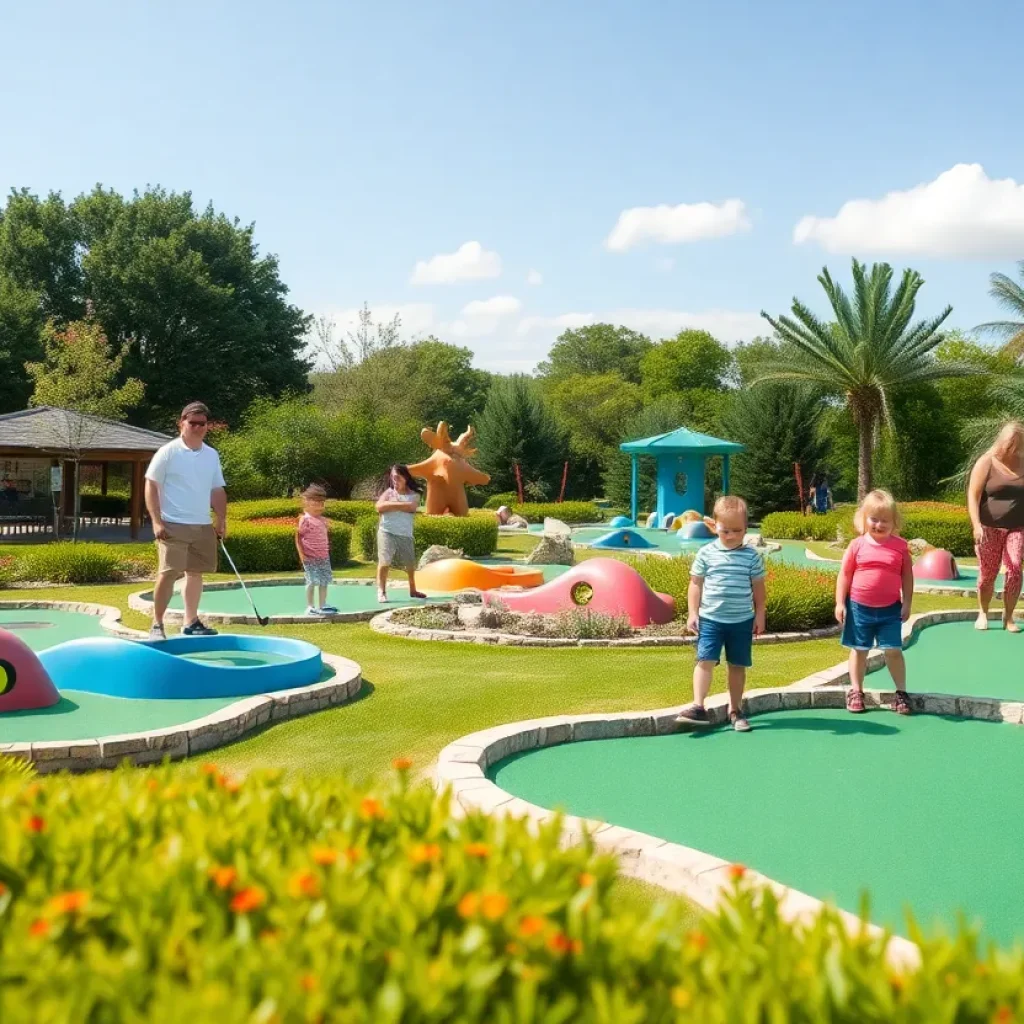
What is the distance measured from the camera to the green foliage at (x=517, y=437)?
133 ft

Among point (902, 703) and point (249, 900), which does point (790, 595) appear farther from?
point (249, 900)

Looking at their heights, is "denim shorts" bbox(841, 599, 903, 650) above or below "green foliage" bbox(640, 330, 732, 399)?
below

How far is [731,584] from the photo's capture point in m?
6.40

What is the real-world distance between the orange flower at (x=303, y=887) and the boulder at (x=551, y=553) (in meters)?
16.3

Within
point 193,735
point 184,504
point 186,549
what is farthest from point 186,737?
point 184,504

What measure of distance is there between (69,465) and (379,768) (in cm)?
3123

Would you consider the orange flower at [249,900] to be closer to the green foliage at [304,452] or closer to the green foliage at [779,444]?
the green foliage at [304,452]

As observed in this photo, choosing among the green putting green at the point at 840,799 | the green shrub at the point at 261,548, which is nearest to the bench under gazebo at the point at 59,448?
the green shrub at the point at 261,548

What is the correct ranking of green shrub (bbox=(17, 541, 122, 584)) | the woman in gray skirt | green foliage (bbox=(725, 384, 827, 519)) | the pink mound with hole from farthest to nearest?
green foliage (bbox=(725, 384, 827, 519)) < green shrub (bbox=(17, 541, 122, 584)) < the woman in gray skirt < the pink mound with hole

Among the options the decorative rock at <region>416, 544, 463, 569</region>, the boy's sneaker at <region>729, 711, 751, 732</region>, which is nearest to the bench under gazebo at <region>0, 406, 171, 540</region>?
the decorative rock at <region>416, 544, 463, 569</region>

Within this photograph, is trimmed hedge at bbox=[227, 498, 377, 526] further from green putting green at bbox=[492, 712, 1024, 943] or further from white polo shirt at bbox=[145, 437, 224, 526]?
green putting green at bbox=[492, 712, 1024, 943]

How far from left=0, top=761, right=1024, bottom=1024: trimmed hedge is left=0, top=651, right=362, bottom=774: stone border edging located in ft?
7.50

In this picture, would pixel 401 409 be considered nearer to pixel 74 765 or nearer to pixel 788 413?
pixel 788 413

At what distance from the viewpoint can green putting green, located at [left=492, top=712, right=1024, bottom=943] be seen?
396cm
